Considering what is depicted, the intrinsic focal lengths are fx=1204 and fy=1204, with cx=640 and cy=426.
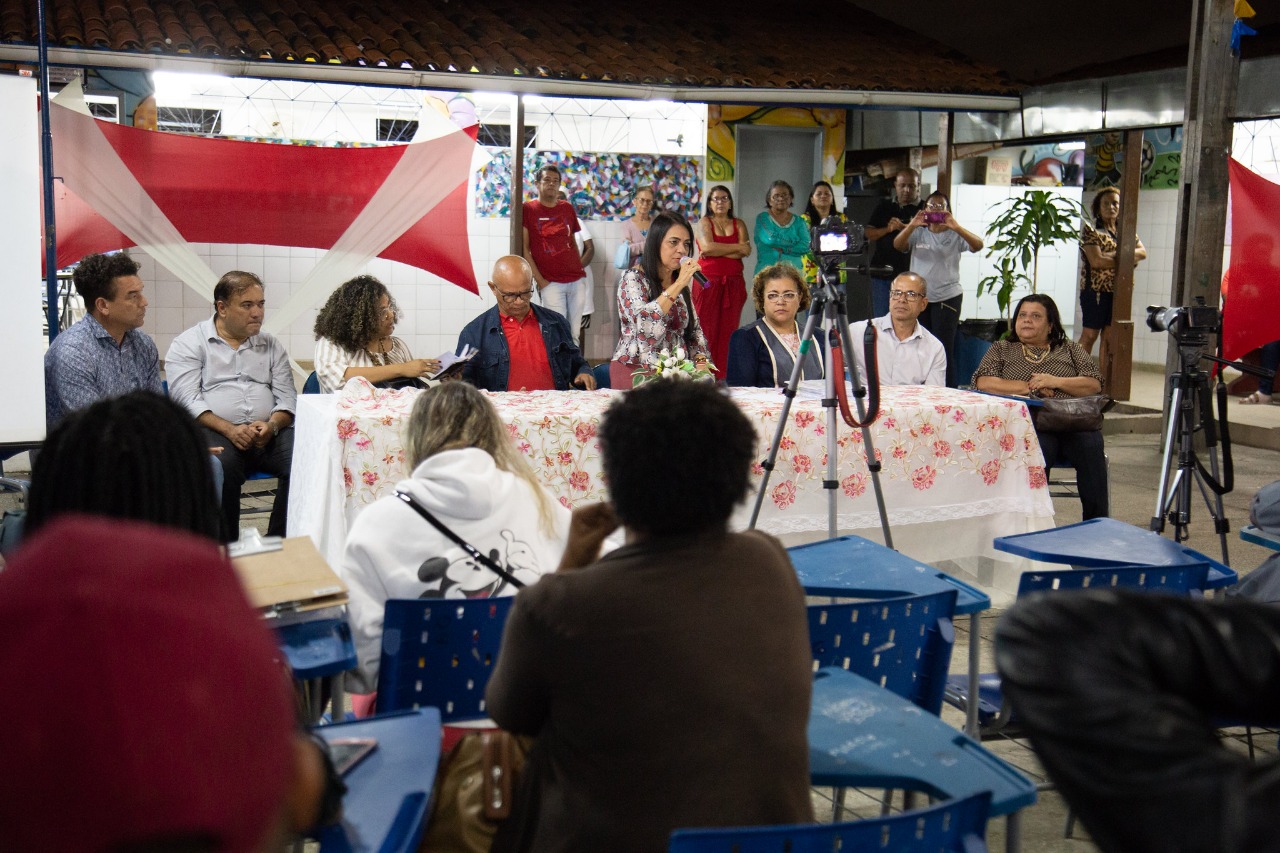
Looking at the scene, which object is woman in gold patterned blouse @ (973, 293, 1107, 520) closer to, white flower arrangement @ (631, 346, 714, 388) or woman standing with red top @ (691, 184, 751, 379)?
white flower arrangement @ (631, 346, 714, 388)

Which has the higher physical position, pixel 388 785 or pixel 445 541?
pixel 445 541

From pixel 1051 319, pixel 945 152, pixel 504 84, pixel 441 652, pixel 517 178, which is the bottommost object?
pixel 441 652

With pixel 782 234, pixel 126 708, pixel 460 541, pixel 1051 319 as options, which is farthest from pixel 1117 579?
pixel 782 234

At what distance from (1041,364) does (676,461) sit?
162 inches

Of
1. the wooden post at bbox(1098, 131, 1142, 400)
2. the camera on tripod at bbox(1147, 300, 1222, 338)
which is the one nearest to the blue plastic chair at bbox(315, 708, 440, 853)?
the camera on tripod at bbox(1147, 300, 1222, 338)

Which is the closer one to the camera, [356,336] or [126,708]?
A: [126,708]

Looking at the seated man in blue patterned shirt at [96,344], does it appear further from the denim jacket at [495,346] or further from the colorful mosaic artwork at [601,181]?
the colorful mosaic artwork at [601,181]

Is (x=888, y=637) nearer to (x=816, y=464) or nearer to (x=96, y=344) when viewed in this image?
(x=816, y=464)

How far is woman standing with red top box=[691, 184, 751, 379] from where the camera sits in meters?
8.89

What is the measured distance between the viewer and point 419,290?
31.7ft

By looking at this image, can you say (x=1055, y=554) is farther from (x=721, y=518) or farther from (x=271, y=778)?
(x=271, y=778)

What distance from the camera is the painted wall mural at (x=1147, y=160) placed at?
10836 millimetres

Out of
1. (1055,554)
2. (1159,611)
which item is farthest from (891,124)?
(1159,611)

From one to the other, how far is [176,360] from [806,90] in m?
5.14
